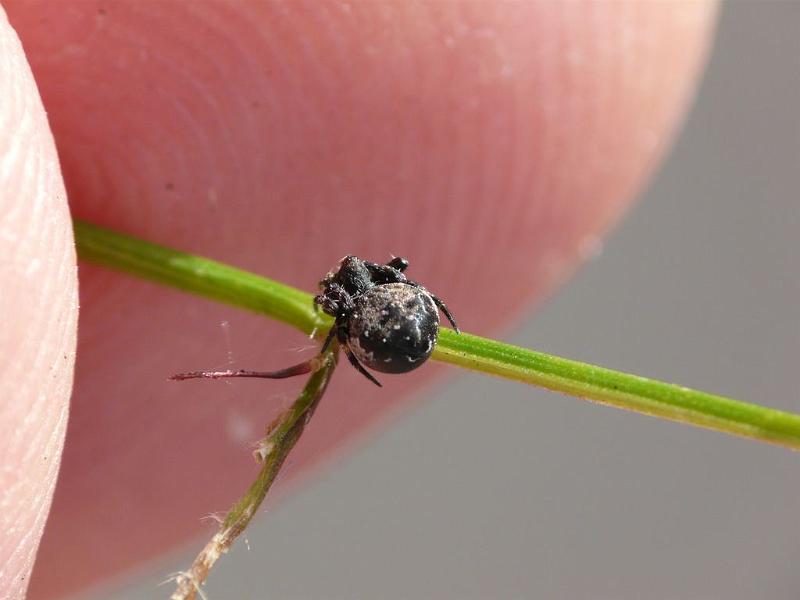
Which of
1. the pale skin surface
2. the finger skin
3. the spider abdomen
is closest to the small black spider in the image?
the spider abdomen

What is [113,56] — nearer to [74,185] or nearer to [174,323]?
[74,185]

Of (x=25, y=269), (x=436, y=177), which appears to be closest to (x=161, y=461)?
(x=436, y=177)

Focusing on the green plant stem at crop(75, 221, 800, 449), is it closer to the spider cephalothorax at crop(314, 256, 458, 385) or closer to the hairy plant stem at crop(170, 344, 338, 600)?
the spider cephalothorax at crop(314, 256, 458, 385)

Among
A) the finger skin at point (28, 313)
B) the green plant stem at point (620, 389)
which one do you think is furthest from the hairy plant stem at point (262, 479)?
the finger skin at point (28, 313)

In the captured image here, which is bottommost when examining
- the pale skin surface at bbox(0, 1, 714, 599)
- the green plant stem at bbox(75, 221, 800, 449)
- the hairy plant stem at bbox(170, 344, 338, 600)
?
the hairy plant stem at bbox(170, 344, 338, 600)

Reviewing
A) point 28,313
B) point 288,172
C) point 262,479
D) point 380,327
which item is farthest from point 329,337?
point 288,172

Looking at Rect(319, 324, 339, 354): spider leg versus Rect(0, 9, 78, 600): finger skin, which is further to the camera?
Rect(319, 324, 339, 354): spider leg
